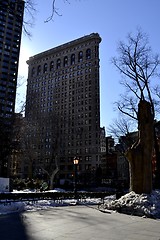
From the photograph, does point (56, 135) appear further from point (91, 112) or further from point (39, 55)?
point (39, 55)

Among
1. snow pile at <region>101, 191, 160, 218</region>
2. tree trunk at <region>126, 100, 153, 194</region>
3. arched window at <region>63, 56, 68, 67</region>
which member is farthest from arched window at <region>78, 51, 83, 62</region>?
snow pile at <region>101, 191, 160, 218</region>

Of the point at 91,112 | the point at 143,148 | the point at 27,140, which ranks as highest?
the point at 91,112

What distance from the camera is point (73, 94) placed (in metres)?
120

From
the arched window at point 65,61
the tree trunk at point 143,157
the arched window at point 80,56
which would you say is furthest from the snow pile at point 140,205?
the arched window at point 65,61

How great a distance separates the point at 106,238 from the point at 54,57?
131 meters

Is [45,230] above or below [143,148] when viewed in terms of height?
below

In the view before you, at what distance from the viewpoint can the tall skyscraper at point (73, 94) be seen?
109750 mm

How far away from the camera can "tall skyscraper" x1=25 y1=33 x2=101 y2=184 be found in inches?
4321

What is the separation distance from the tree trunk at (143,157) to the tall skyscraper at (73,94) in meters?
85.5

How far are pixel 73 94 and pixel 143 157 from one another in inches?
4205

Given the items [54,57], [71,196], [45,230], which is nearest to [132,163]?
[45,230]

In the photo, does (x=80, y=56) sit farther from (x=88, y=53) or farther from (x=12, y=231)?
(x=12, y=231)

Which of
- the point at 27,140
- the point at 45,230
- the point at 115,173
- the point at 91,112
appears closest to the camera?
the point at 45,230

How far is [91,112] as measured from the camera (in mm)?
111812
